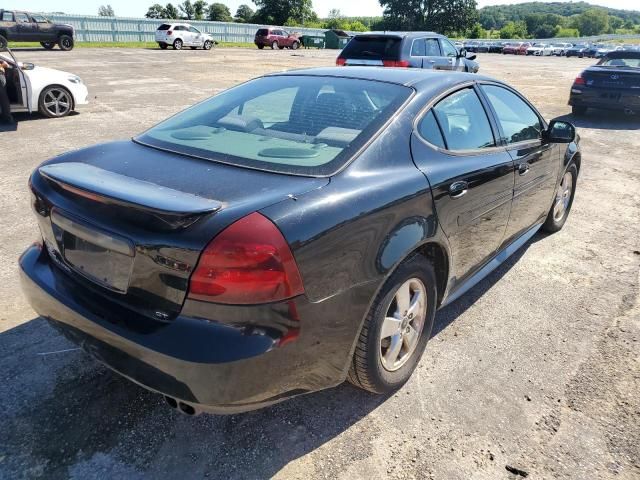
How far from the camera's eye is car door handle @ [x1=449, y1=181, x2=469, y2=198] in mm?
2773

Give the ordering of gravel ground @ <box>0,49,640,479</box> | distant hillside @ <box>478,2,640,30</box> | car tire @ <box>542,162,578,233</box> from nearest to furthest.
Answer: gravel ground @ <box>0,49,640,479</box> → car tire @ <box>542,162,578,233</box> → distant hillside @ <box>478,2,640,30</box>

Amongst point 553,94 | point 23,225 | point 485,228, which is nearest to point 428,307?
point 485,228

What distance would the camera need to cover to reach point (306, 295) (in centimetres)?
198

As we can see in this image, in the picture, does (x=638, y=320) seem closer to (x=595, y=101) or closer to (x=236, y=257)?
(x=236, y=257)

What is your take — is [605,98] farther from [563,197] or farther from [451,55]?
[563,197]

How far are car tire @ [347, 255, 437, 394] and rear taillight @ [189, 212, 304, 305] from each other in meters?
0.63

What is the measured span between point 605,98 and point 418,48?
4.28 meters

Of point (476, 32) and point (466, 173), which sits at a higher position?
point (476, 32)

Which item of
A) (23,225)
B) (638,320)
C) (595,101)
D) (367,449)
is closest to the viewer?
(367,449)

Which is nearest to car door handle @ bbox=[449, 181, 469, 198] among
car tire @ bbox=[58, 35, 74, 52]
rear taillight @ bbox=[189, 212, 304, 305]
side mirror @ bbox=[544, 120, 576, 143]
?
rear taillight @ bbox=[189, 212, 304, 305]

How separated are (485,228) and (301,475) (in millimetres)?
1883

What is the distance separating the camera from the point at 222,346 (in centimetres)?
185

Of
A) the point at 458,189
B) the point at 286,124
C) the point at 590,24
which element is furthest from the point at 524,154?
the point at 590,24

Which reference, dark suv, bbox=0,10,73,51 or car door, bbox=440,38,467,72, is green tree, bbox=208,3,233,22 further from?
car door, bbox=440,38,467,72
